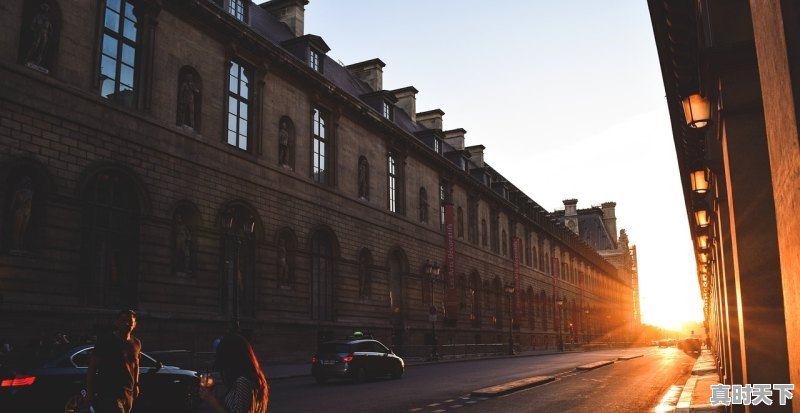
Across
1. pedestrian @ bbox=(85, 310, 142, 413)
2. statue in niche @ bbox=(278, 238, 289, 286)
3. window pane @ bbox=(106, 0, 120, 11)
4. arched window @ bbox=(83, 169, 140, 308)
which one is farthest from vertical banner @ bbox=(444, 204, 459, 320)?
pedestrian @ bbox=(85, 310, 142, 413)

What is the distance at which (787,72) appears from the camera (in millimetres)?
2426

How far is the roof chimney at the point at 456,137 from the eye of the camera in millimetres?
60594

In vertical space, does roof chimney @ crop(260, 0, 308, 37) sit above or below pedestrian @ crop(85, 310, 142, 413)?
above

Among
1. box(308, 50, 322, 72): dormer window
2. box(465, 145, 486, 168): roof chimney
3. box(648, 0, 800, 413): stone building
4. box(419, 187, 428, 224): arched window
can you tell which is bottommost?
box(648, 0, 800, 413): stone building

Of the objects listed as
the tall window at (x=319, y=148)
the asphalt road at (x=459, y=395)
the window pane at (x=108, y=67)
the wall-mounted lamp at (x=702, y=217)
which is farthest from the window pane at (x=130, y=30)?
the wall-mounted lamp at (x=702, y=217)

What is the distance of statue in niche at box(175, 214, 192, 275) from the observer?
79.4 ft

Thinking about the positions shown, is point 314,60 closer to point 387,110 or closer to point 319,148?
point 319,148

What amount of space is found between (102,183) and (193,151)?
4.34 m

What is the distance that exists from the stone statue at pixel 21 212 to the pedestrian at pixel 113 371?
1340 centimetres

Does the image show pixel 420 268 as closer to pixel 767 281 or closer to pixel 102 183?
pixel 102 183

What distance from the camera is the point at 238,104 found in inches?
1142

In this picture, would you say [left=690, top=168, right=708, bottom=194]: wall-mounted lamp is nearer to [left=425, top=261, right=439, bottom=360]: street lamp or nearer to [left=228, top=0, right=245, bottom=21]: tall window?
[left=228, top=0, right=245, bottom=21]: tall window

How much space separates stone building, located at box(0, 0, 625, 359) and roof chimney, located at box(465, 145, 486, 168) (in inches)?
610

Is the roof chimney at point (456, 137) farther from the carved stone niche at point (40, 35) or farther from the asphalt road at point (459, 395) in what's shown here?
the carved stone niche at point (40, 35)
